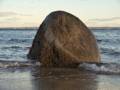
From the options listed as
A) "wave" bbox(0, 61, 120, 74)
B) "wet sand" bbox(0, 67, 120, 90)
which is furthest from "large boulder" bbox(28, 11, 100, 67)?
"wet sand" bbox(0, 67, 120, 90)

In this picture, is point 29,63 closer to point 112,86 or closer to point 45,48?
point 45,48

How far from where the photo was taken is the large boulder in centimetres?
1462

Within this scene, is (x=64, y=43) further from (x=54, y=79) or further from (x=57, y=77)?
(x=54, y=79)

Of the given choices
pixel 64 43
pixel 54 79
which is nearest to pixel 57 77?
pixel 54 79

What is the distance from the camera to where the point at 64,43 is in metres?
14.7

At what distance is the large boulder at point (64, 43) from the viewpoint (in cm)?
1462

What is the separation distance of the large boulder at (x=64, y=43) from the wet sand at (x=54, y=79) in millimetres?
627

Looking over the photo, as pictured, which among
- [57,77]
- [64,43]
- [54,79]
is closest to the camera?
[54,79]

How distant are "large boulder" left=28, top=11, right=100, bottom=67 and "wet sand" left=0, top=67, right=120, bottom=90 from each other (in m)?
0.63

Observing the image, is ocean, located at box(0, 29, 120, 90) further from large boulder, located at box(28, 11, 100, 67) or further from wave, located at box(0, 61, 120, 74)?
large boulder, located at box(28, 11, 100, 67)

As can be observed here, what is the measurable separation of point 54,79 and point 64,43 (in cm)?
283

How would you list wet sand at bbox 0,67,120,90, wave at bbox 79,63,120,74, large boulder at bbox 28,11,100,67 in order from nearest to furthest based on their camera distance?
wet sand at bbox 0,67,120,90 < wave at bbox 79,63,120,74 < large boulder at bbox 28,11,100,67

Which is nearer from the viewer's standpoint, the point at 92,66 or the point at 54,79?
the point at 54,79

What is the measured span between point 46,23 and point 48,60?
1.41 meters
